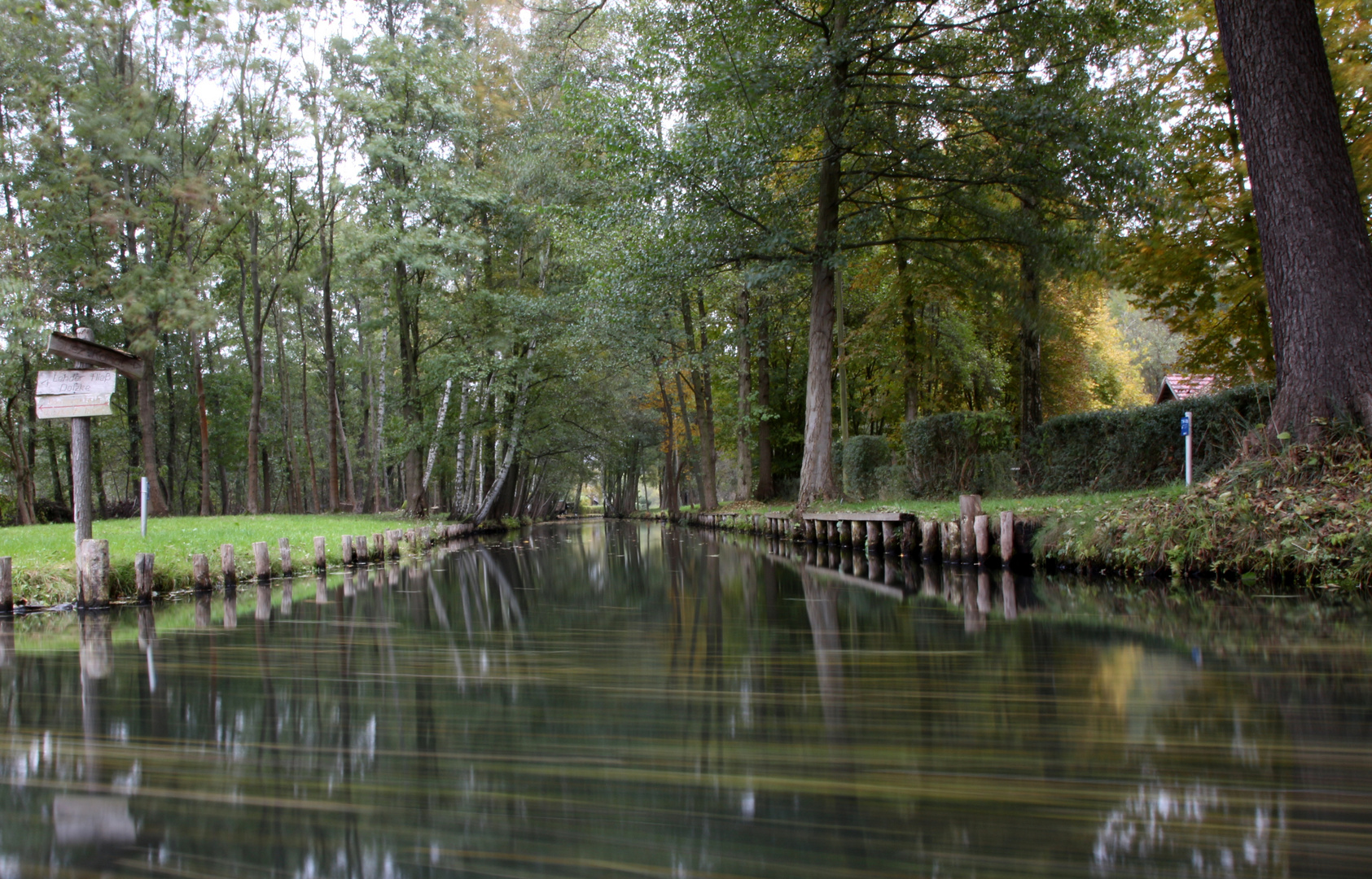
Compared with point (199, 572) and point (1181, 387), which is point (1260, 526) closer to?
point (199, 572)

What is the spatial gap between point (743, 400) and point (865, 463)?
21.2 ft

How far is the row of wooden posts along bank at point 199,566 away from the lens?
7227 millimetres

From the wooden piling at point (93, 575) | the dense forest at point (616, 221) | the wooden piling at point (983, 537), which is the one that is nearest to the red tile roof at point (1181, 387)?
the dense forest at point (616, 221)

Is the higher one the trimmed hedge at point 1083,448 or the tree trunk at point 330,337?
the tree trunk at point 330,337

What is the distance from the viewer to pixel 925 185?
14.8 meters

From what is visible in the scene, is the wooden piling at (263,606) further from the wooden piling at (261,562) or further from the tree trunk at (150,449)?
the tree trunk at (150,449)

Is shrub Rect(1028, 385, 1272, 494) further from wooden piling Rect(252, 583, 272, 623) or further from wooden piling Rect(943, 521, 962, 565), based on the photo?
wooden piling Rect(252, 583, 272, 623)

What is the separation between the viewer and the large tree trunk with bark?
20.9 ft

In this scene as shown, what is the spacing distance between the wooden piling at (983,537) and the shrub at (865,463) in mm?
9124

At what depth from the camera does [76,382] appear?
7734mm

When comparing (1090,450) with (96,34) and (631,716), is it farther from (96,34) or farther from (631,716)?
(96,34)

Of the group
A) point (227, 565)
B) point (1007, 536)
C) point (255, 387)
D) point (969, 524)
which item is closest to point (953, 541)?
point (969, 524)

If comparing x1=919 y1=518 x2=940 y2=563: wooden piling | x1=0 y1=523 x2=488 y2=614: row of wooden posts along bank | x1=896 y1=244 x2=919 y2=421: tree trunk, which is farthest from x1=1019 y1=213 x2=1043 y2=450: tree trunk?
x1=0 y1=523 x2=488 y2=614: row of wooden posts along bank

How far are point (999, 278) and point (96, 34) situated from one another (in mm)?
22378
